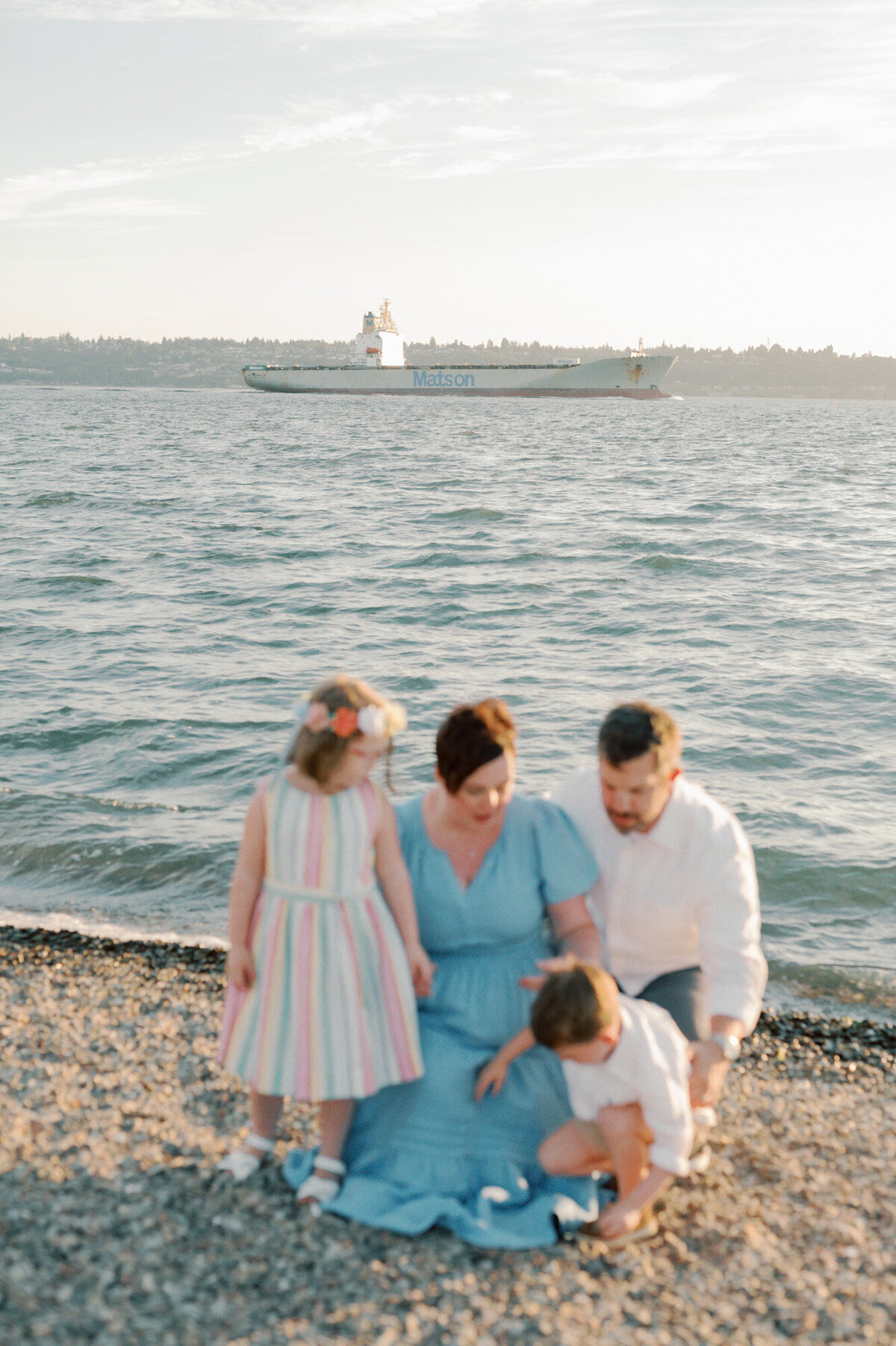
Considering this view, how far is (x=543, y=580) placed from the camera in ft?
52.4

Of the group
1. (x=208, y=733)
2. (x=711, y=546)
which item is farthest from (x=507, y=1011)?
(x=711, y=546)

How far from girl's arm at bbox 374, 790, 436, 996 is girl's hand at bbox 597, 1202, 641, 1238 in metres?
0.74

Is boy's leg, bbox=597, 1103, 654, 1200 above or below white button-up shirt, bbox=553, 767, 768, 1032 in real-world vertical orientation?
below

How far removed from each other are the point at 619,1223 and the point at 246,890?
128cm

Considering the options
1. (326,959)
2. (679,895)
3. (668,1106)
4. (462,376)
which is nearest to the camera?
(668,1106)

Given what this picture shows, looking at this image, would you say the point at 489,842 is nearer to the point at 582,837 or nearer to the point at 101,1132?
the point at 582,837

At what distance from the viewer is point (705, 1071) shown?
9.86 ft

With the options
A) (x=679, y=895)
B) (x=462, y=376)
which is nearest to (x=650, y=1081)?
(x=679, y=895)

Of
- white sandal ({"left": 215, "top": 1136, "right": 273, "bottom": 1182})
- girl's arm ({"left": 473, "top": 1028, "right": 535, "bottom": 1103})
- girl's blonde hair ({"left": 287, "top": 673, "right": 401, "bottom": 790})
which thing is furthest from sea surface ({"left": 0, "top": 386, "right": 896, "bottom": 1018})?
girl's blonde hair ({"left": 287, "top": 673, "right": 401, "bottom": 790})

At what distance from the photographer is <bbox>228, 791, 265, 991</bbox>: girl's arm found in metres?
2.93

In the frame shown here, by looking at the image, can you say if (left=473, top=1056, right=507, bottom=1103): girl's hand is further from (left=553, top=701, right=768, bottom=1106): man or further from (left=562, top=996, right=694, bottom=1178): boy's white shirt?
(left=553, top=701, right=768, bottom=1106): man

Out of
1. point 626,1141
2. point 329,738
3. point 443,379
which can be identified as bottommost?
point 626,1141

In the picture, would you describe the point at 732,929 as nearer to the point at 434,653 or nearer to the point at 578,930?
the point at 578,930

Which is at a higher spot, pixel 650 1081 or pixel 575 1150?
pixel 650 1081
